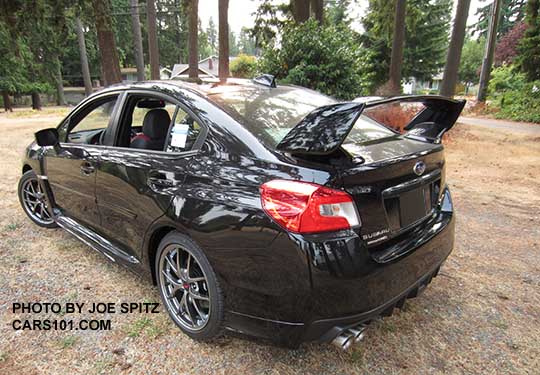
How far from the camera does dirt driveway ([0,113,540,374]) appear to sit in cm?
204

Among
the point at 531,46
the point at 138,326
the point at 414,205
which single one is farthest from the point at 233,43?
the point at 414,205

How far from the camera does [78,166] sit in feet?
9.71

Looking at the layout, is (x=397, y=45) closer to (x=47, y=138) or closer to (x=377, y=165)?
(x=47, y=138)

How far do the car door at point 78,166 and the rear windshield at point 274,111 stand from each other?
1094 millimetres

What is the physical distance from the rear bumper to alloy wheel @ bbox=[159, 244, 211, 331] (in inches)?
12.3

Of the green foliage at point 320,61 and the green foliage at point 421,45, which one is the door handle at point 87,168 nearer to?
the green foliage at point 320,61

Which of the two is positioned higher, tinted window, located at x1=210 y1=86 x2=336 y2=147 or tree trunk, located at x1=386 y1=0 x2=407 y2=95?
tree trunk, located at x1=386 y1=0 x2=407 y2=95

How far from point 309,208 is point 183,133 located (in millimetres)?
1078

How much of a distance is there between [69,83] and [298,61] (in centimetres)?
5026

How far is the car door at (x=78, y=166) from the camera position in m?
2.84

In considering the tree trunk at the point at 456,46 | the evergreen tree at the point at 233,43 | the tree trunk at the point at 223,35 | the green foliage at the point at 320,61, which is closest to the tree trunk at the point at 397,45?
the tree trunk at the point at 456,46

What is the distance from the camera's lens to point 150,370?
6.57 ft

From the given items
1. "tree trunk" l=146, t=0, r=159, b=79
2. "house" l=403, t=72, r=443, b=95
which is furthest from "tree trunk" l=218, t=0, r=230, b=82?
"house" l=403, t=72, r=443, b=95

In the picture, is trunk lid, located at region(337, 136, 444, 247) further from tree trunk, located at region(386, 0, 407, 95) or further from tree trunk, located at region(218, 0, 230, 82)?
tree trunk, located at region(218, 0, 230, 82)
